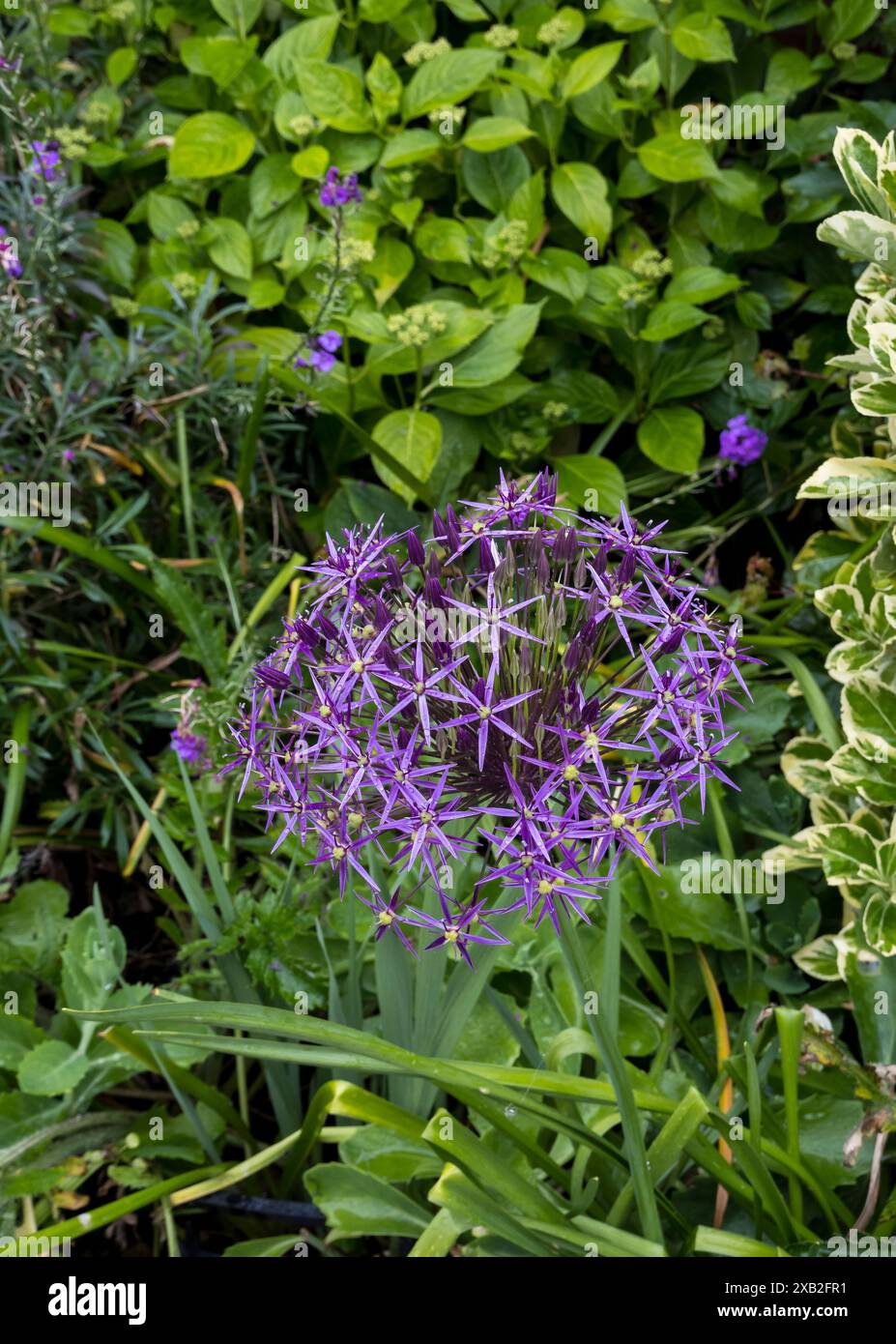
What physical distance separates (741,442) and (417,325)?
0.82 metres

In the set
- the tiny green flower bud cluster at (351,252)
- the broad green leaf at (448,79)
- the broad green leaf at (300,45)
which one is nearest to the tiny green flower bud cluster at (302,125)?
the broad green leaf at (300,45)

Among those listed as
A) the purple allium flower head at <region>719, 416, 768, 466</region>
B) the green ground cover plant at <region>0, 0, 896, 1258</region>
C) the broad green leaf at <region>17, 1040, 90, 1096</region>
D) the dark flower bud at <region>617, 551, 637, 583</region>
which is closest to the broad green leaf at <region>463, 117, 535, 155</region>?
the green ground cover plant at <region>0, 0, 896, 1258</region>

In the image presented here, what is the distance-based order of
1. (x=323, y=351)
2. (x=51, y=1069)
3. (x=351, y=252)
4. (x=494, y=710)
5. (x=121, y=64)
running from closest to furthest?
(x=494, y=710)
(x=51, y=1069)
(x=351, y=252)
(x=323, y=351)
(x=121, y=64)

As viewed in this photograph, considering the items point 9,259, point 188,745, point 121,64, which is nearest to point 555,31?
point 121,64

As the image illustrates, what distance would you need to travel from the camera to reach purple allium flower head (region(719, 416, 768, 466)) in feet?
9.25

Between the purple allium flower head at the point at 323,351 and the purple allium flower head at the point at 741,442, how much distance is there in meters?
0.94

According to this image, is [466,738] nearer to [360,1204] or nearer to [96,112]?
[360,1204]

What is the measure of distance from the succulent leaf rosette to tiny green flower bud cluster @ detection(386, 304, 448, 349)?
140 cm

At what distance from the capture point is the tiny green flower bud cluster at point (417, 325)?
266cm

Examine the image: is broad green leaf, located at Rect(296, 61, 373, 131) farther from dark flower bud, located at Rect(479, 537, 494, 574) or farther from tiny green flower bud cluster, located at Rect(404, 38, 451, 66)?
dark flower bud, located at Rect(479, 537, 494, 574)

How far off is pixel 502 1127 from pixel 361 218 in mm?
2215

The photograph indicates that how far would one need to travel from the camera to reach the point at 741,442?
2.84m
